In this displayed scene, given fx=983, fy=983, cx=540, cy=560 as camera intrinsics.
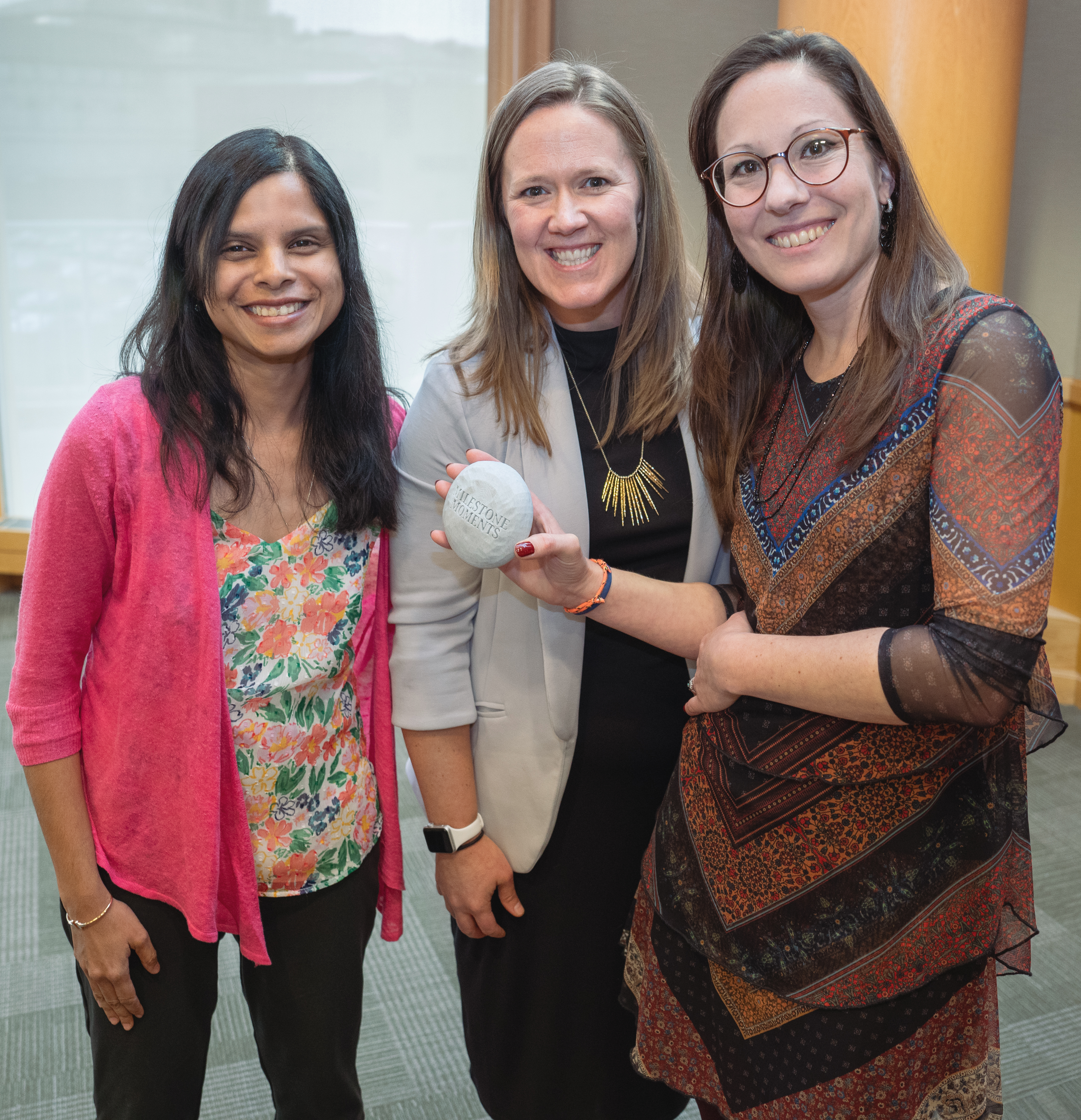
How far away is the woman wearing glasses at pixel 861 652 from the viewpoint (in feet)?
3.18

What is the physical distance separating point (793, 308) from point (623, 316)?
277mm

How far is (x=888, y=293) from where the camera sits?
1101 mm

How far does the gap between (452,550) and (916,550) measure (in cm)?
60

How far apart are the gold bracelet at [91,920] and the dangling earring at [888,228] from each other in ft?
4.12

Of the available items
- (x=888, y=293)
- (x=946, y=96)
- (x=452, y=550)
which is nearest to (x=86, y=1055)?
(x=452, y=550)

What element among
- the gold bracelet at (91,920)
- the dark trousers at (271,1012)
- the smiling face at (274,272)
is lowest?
the dark trousers at (271,1012)

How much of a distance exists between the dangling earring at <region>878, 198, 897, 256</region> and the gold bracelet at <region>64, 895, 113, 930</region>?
1.26 metres

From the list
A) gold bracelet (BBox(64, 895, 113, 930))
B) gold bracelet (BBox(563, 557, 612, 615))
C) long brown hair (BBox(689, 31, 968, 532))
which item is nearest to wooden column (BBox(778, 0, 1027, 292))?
long brown hair (BBox(689, 31, 968, 532))

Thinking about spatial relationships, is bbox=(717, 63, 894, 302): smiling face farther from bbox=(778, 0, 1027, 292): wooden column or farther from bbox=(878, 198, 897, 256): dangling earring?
bbox=(778, 0, 1027, 292): wooden column

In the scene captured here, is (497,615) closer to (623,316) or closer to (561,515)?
(561,515)

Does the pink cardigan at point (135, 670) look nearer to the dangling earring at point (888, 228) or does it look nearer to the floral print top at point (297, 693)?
the floral print top at point (297, 693)

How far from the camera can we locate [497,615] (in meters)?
1.44

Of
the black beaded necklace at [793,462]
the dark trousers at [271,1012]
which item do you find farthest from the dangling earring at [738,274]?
the dark trousers at [271,1012]

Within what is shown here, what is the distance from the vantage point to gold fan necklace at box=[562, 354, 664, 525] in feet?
4.67
